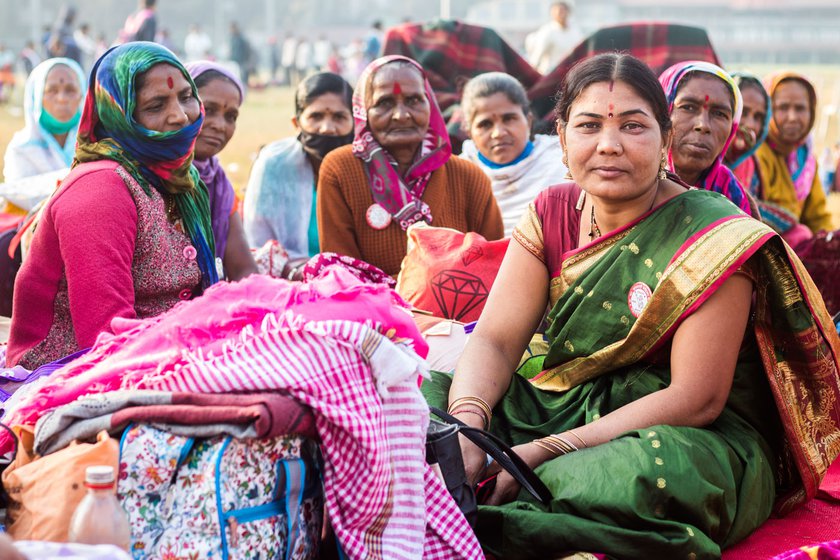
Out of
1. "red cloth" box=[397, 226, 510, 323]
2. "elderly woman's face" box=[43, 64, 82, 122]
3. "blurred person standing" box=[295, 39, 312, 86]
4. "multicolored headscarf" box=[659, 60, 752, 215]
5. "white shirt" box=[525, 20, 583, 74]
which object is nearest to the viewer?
"red cloth" box=[397, 226, 510, 323]

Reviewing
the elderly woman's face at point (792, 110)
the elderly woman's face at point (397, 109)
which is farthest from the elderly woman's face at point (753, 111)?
the elderly woman's face at point (397, 109)

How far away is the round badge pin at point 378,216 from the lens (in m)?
4.77

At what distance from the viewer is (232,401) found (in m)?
2.23

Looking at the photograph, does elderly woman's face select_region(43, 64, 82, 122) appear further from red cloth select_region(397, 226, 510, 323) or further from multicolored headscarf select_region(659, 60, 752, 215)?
multicolored headscarf select_region(659, 60, 752, 215)

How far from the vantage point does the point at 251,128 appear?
20.3 meters

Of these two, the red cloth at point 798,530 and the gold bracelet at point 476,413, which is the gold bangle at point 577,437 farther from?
the red cloth at point 798,530

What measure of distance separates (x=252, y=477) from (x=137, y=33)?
1574 cm

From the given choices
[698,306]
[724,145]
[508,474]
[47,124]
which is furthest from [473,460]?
[47,124]

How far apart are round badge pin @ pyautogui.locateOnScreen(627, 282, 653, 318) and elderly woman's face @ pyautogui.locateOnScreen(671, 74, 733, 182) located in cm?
151

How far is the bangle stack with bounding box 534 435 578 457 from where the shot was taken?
9.13 ft

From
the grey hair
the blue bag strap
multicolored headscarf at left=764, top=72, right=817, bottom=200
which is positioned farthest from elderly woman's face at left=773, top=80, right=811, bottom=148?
the blue bag strap

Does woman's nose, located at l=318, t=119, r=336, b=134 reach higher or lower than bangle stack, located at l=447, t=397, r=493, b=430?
higher

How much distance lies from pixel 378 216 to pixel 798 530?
243 cm

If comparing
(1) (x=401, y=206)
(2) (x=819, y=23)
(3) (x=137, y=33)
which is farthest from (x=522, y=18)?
(1) (x=401, y=206)
